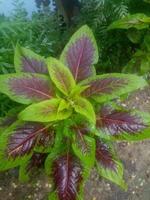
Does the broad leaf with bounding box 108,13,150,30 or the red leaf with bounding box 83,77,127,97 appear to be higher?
the broad leaf with bounding box 108,13,150,30

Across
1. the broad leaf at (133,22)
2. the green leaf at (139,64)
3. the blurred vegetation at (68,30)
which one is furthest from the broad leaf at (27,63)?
the green leaf at (139,64)

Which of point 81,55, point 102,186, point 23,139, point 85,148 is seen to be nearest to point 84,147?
point 85,148

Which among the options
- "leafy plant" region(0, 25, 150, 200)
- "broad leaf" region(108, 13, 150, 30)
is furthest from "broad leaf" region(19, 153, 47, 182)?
"broad leaf" region(108, 13, 150, 30)

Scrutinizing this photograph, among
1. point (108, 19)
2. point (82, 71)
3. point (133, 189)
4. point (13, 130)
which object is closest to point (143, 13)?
point (108, 19)

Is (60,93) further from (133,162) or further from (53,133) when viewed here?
(133,162)

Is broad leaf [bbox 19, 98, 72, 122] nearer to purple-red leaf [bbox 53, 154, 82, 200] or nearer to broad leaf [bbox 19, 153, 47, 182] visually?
purple-red leaf [bbox 53, 154, 82, 200]
